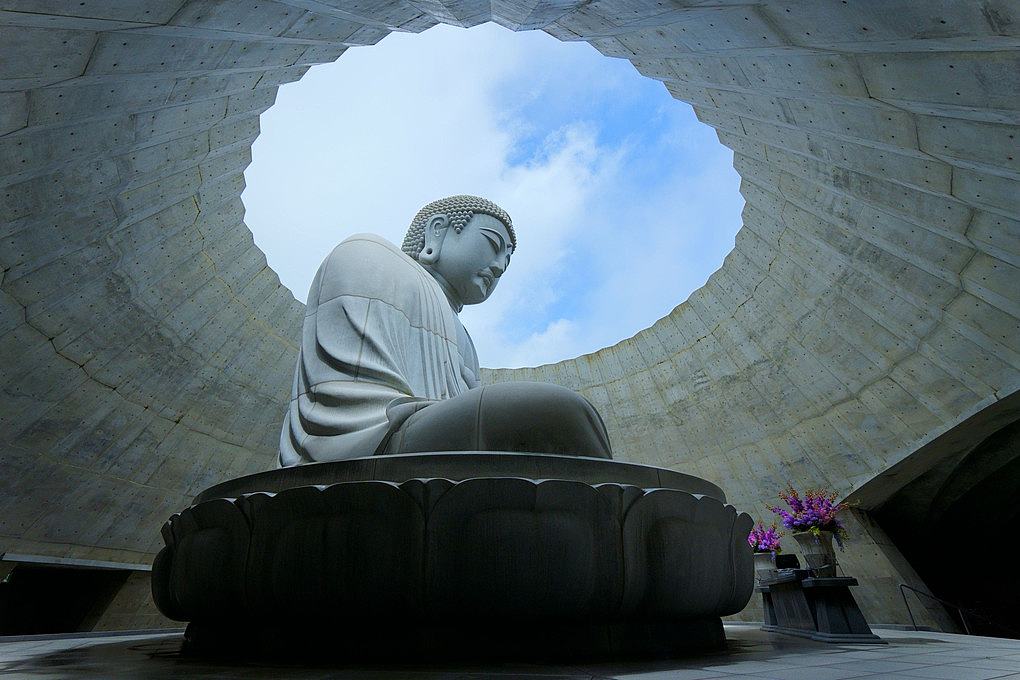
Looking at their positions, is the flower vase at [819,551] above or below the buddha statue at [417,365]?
below

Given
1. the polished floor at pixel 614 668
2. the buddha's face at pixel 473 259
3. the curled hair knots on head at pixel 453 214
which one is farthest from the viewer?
the curled hair knots on head at pixel 453 214

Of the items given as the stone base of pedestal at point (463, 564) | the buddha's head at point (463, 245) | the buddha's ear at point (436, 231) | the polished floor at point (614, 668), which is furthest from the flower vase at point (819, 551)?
the buddha's ear at point (436, 231)

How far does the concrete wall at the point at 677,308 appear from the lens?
105 inches

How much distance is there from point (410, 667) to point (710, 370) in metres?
5.90

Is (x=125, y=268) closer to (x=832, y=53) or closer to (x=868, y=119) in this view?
(x=832, y=53)

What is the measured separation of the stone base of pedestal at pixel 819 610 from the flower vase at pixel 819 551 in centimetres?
24

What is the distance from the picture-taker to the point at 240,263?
5.98 metres

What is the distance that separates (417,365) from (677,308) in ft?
15.5

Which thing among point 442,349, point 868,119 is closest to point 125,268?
point 442,349

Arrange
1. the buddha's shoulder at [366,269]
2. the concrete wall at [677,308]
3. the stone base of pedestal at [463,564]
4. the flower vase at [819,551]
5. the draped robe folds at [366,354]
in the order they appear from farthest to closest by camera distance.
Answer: the flower vase at [819,551] < the buddha's shoulder at [366,269] < the concrete wall at [677,308] < the draped robe folds at [366,354] < the stone base of pedestal at [463,564]

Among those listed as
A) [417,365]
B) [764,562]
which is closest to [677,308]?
[764,562]

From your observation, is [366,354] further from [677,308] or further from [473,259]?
[677,308]

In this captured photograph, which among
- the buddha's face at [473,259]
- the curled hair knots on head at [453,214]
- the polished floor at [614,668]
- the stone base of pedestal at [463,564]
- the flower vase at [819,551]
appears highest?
the curled hair knots on head at [453,214]

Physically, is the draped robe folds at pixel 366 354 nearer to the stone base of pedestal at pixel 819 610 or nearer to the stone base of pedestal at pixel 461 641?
the stone base of pedestal at pixel 461 641
